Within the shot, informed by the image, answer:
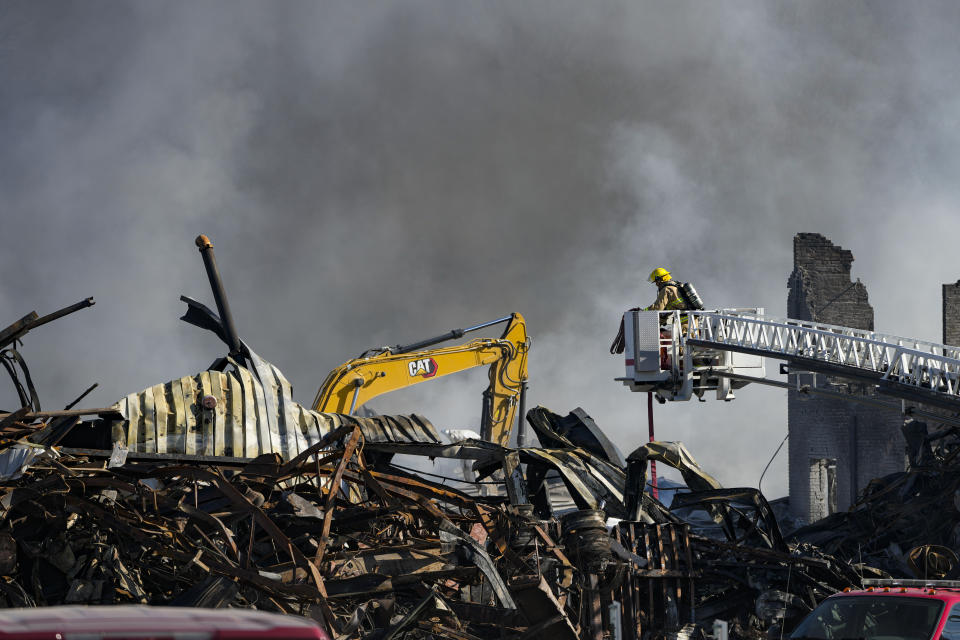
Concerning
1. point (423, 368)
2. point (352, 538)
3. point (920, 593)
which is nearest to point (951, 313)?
point (423, 368)

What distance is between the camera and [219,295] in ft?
59.0

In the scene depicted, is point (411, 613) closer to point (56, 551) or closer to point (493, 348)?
point (56, 551)

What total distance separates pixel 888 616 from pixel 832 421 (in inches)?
1069

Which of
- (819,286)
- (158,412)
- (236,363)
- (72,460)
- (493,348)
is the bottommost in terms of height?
(72,460)

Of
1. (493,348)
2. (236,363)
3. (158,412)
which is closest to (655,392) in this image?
(493,348)

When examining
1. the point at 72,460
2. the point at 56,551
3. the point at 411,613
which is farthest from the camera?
the point at 72,460

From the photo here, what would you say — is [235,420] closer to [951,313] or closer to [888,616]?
[888,616]

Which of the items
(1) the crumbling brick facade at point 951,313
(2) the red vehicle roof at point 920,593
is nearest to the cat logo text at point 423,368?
(2) the red vehicle roof at point 920,593

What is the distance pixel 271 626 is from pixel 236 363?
13.8m

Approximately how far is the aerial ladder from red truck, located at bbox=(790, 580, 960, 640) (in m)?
11.4

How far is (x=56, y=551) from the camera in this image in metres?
9.74

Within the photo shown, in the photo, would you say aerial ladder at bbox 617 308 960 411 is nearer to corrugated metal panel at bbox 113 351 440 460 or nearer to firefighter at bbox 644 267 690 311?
firefighter at bbox 644 267 690 311

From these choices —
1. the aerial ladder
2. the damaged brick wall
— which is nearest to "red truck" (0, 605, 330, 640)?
the aerial ladder

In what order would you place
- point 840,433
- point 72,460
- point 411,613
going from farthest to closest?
point 840,433 < point 72,460 < point 411,613
